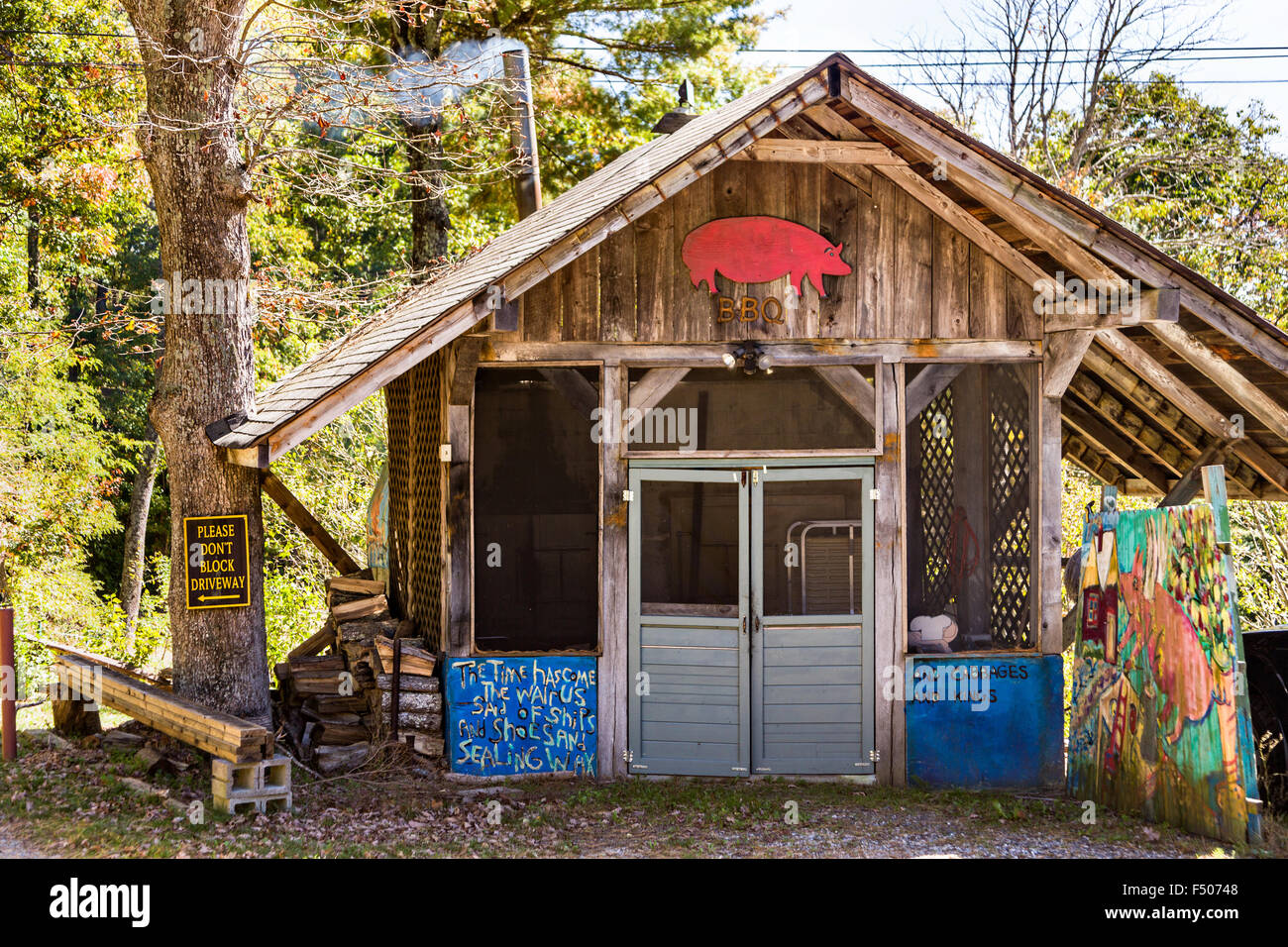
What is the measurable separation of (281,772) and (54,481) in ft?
50.7

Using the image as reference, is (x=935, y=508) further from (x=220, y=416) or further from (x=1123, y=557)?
(x=220, y=416)

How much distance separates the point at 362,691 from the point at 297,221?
54.0 feet

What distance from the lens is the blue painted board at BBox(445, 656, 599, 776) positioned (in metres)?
8.86

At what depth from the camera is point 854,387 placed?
906cm

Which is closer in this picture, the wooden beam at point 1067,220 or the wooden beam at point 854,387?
the wooden beam at point 1067,220

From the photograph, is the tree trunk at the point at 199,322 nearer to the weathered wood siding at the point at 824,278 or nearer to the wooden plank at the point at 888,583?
the weathered wood siding at the point at 824,278

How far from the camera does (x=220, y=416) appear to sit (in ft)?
30.0

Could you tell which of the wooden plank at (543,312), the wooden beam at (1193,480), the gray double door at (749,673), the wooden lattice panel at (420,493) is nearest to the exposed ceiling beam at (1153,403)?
the wooden beam at (1193,480)

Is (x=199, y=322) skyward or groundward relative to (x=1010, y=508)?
skyward

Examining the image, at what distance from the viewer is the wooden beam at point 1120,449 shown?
36.1ft

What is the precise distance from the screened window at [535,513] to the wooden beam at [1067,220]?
5047 mm

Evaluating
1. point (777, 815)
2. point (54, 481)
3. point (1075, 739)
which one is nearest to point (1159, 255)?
point (1075, 739)

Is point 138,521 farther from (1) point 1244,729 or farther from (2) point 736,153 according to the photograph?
(1) point 1244,729

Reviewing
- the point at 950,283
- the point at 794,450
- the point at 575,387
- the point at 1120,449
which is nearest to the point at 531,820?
the point at 575,387
